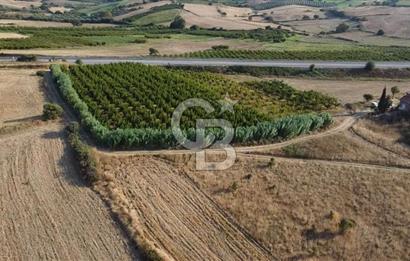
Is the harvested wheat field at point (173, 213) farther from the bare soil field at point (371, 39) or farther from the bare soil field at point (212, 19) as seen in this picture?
the bare soil field at point (212, 19)

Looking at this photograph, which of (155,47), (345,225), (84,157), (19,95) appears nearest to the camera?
(345,225)

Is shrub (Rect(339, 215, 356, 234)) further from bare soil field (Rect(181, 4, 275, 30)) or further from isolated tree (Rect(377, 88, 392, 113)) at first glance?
bare soil field (Rect(181, 4, 275, 30))

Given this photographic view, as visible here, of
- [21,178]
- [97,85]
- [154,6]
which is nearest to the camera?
[21,178]

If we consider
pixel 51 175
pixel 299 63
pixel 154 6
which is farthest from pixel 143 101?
pixel 154 6

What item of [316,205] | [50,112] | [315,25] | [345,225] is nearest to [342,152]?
[316,205]

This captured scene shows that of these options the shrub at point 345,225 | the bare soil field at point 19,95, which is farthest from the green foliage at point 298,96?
the bare soil field at point 19,95

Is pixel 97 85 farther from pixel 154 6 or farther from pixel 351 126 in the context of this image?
pixel 154 6

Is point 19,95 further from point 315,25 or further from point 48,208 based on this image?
point 315,25
